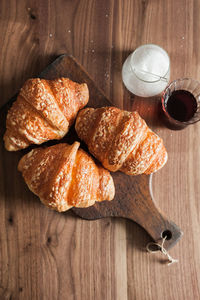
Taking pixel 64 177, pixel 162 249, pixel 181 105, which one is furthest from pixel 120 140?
pixel 162 249

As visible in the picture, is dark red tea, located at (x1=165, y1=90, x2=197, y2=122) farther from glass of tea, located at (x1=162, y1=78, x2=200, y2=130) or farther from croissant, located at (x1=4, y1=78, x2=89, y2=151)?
croissant, located at (x1=4, y1=78, x2=89, y2=151)

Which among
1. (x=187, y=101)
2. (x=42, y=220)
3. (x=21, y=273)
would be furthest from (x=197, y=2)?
(x=21, y=273)

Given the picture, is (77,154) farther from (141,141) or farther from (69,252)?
(69,252)

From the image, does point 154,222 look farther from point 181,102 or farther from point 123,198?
point 181,102

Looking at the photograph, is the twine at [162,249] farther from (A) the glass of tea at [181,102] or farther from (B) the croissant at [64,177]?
A: (A) the glass of tea at [181,102]

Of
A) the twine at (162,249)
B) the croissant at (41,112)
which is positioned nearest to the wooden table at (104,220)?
the twine at (162,249)

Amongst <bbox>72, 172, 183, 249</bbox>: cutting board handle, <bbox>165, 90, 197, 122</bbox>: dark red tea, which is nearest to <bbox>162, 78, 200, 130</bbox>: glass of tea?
<bbox>165, 90, 197, 122</bbox>: dark red tea

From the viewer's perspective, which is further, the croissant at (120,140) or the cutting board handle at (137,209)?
the cutting board handle at (137,209)
